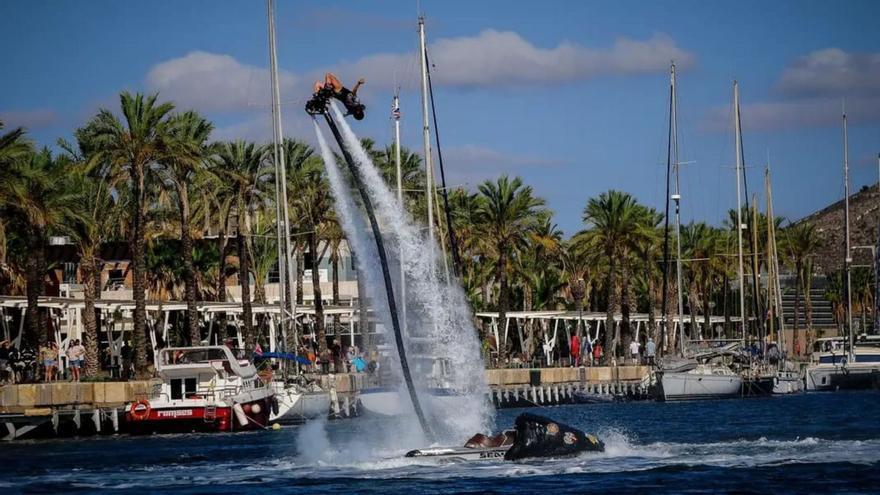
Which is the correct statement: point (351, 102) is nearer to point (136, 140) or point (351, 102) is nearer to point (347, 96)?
point (347, 96)

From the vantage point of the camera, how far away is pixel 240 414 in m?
62.7

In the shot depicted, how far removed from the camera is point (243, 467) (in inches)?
1769

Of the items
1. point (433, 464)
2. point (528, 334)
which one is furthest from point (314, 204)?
point (433, 464)

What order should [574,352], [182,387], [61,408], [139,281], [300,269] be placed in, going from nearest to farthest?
1. [61,408]
2. [182,387]
3. [139,281]
4. [300,269]
5. [574,352]

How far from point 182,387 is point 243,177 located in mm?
21996

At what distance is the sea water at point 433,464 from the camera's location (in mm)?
39219

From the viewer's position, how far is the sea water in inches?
1544

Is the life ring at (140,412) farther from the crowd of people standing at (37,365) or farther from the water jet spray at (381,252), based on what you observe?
the water jet spray at (381,252)

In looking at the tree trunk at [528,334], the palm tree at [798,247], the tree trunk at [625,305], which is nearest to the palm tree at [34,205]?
the tree trunk at [528,334]

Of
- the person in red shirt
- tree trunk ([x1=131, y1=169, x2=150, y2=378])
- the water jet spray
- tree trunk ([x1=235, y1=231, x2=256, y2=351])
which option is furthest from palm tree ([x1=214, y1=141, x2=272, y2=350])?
the water jet spray

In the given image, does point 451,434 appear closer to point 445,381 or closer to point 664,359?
point 445,381

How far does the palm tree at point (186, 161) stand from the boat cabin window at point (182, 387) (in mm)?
13174

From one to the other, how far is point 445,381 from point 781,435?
49.4 ft

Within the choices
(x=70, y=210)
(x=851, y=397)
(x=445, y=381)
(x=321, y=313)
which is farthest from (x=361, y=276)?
(x=851, y=397)
